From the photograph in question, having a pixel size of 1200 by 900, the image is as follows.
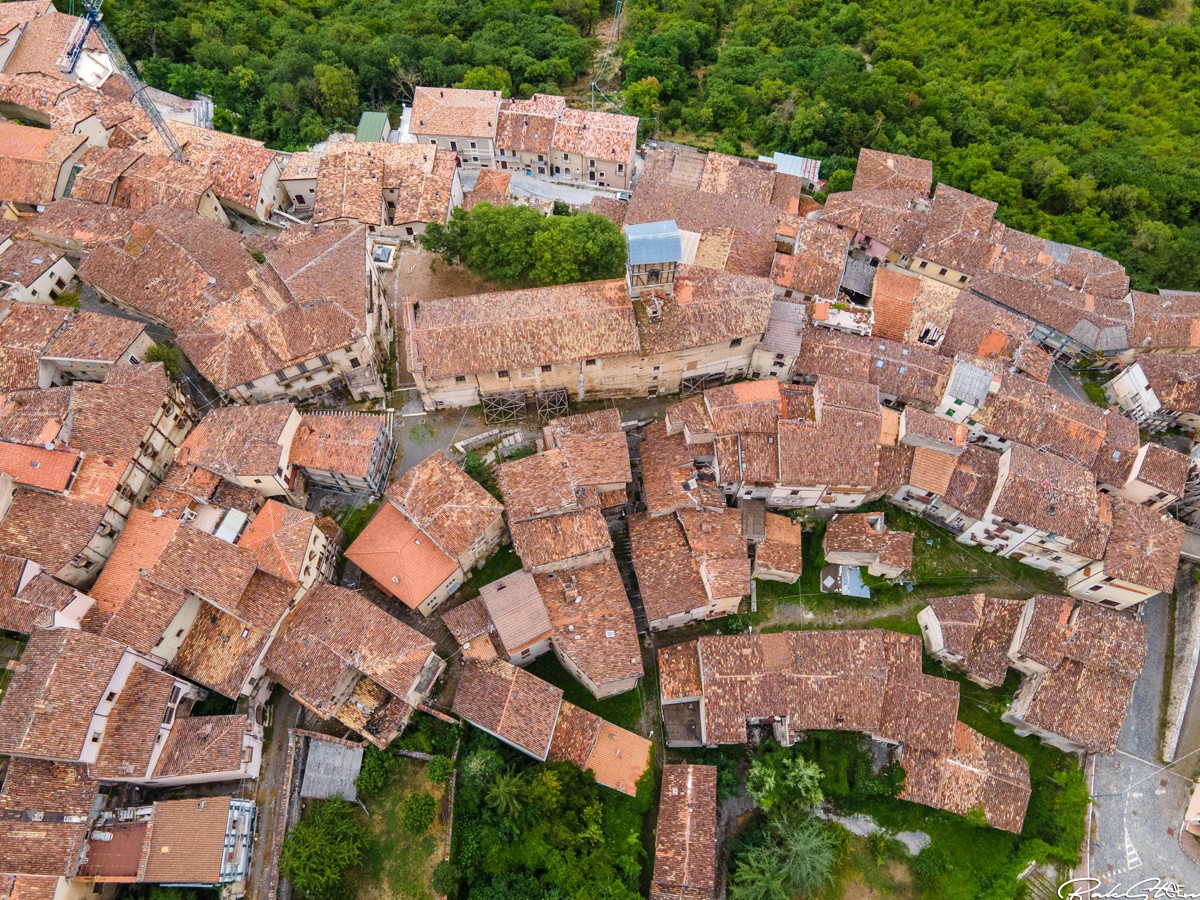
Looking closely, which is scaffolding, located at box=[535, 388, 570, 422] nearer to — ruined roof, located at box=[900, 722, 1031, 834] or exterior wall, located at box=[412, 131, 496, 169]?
ruined roof, located at box=[900, 722, 1031, 834]

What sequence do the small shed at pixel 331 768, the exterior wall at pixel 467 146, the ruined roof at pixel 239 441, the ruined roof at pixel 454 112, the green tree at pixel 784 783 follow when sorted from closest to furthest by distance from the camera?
the small shed at pixel 331 768 < the green tree at pixel 784 783 < the ruined roof at pixel 239 441 < the ruined roof at pixel 454 112 < the exterior wall at pixel 467 146

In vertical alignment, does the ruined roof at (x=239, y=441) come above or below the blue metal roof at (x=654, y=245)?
below

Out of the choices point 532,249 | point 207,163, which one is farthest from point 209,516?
point 207,163

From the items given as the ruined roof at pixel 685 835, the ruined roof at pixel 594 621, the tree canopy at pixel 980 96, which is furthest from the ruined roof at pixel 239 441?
the tree canopy at pixel 980 96

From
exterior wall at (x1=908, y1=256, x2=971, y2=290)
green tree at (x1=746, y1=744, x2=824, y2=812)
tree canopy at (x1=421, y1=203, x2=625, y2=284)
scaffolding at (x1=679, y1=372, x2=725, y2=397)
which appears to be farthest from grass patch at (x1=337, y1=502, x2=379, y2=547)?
exterior wall at (x1=908, y1=256, x2=971, y2=290)

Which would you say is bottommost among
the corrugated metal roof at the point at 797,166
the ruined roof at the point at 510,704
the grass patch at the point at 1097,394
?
the ruined roof at the point at 510,704

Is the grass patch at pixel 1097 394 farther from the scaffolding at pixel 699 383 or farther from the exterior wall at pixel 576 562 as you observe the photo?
the exterior wall at pixel 576 562

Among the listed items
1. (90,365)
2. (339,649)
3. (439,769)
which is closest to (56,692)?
(339,649)
